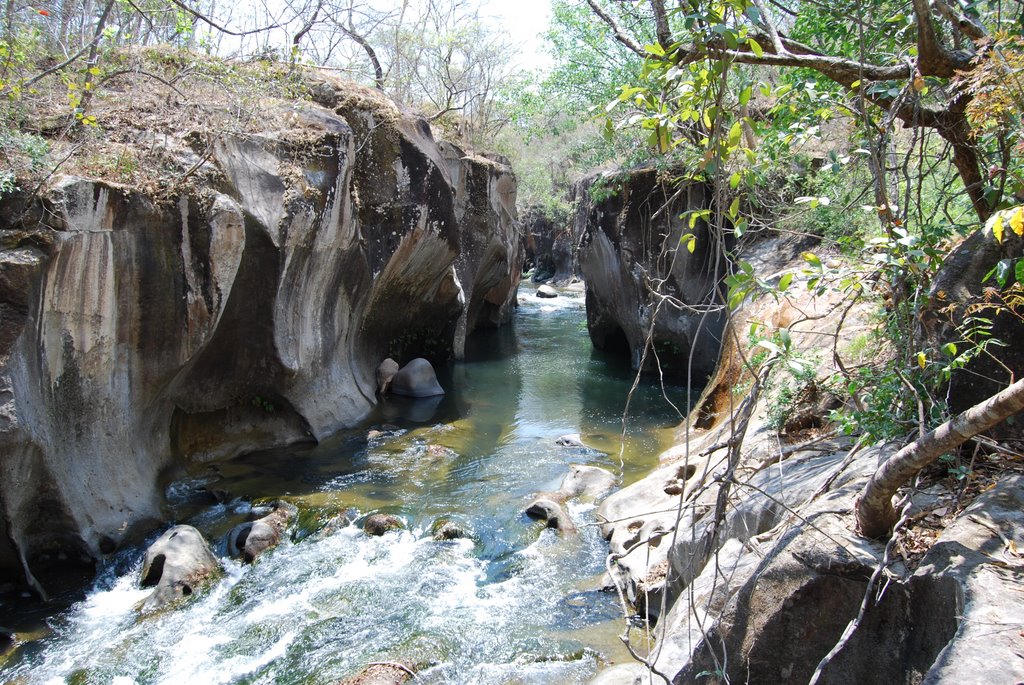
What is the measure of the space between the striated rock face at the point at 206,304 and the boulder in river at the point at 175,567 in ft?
2.07

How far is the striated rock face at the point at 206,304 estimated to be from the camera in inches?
256

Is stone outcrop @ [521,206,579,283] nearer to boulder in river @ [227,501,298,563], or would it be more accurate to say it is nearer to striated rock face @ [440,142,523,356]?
striated rock face @ [440,142,523,356]

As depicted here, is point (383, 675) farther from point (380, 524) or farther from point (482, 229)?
point (482, 229)

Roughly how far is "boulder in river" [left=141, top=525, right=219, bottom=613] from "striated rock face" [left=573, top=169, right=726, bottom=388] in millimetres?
7356

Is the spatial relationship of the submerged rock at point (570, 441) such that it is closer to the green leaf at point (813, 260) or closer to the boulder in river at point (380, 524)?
the boulder in river at point (380, 524)

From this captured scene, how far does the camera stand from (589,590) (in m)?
6.77

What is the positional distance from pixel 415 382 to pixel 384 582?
6.92m

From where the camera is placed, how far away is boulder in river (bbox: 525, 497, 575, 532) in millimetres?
7949

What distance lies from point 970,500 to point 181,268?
7110mm

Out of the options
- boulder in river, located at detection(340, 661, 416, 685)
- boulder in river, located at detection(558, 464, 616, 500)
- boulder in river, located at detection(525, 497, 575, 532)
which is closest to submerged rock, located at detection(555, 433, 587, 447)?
boulder in river, located at detection(558, 464, 616, 500)

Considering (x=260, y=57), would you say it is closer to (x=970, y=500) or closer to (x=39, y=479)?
(x=39, y=479)

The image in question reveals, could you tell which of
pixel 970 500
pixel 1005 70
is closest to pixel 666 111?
pixel 1005 70

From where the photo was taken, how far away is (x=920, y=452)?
3188 millimetres

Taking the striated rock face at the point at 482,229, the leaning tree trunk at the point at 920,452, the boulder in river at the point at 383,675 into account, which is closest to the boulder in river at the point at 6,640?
the boulder in river at the point at 383,675
